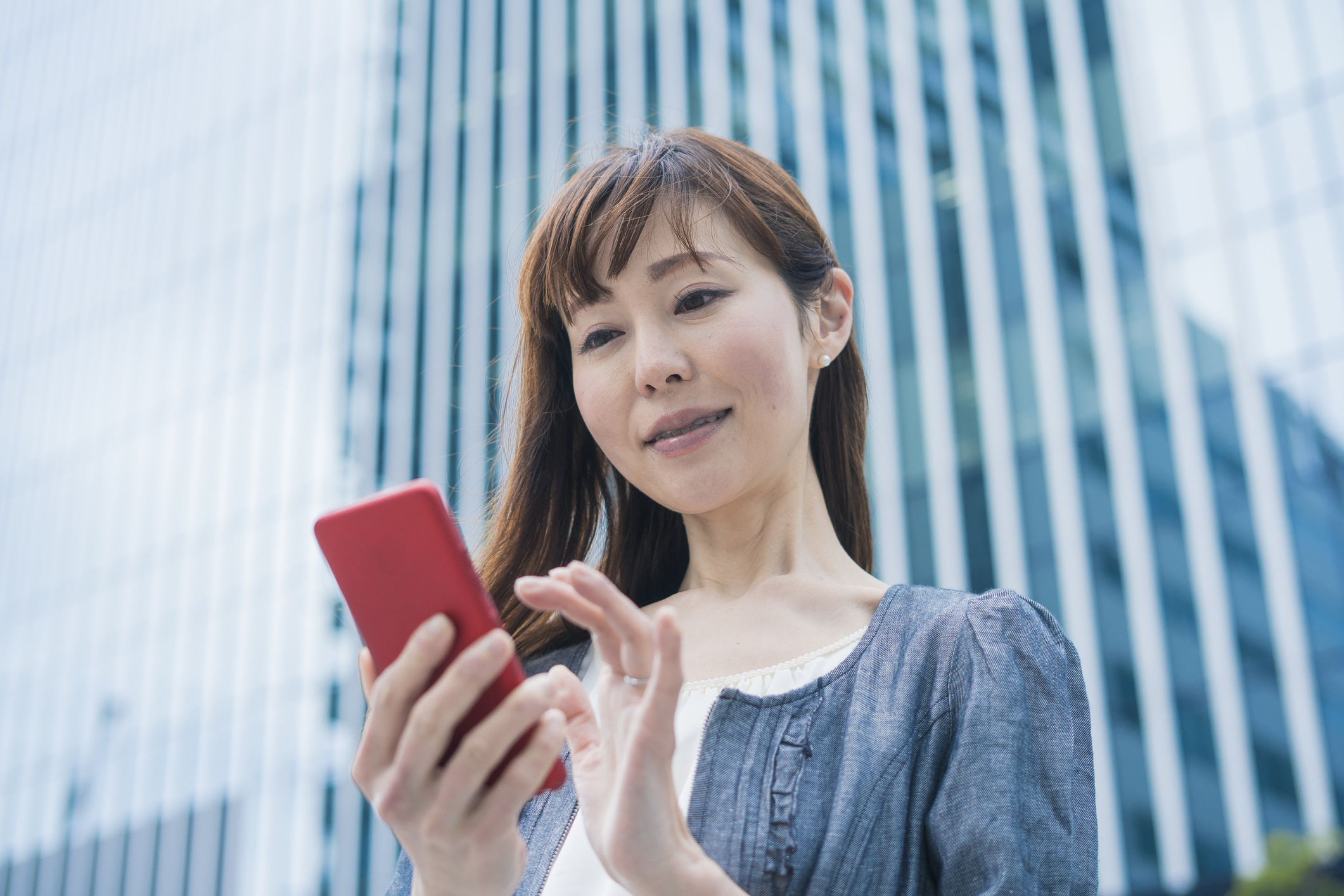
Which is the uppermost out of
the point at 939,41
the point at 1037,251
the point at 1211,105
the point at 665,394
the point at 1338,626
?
the point at 939,41

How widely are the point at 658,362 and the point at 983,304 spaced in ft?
52.9

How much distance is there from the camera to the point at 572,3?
2372 centimetres

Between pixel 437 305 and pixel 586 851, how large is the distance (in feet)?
74.6

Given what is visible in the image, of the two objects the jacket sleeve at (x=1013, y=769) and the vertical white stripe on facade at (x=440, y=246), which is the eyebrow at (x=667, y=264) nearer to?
the jacket sleeve at (x=1013, y=769)

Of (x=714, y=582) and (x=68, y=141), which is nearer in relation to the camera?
(x=714, y=582)

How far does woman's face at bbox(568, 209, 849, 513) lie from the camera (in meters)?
1.71

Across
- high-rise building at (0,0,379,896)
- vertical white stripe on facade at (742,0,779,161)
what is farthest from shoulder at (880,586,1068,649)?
high-rise building at (0,0,379,896)

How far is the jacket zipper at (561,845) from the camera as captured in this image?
5.29ft

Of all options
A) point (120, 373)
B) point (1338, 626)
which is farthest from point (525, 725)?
point (120, 373)

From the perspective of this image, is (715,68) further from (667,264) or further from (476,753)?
(476,753)

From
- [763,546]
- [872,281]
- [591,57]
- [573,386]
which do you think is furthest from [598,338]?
[591,57]

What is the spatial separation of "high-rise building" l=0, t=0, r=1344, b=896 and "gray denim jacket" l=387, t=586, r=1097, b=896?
543 centimetres

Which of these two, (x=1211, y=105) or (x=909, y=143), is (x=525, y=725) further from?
(x=909, y=143)

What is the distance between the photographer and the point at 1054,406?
53.0ft
